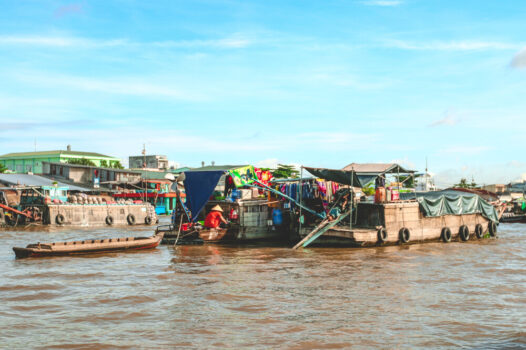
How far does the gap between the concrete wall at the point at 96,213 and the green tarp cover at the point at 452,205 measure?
1889 centimetres

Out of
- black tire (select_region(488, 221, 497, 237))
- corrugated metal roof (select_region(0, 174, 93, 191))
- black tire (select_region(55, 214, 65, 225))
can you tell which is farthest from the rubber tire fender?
black tire (select_region(488, 221, 497, 237))

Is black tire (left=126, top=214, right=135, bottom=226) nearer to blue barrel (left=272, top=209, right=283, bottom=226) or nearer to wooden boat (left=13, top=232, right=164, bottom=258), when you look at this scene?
wooden boat (left=13, top=232, right=164, bottom=258)

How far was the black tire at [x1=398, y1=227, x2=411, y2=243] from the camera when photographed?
18.0m

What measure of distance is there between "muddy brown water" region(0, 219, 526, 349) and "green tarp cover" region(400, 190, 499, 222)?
325 centimetres

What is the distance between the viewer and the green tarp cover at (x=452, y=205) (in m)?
19.1

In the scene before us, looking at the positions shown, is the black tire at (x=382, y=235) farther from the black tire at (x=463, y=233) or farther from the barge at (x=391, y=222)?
the black tire at (x=463, y=233)

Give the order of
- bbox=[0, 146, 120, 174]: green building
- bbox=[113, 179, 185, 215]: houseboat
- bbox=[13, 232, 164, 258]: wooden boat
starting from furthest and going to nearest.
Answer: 1. bbox=[0, 146, 120, 174]: green building
2. bbox=[113, 179, 185, 215]: houseboat
3. bbox=[13, 232, 164, 258]: wooden boat

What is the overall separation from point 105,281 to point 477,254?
12.3 metres

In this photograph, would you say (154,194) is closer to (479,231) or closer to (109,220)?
(109,220)

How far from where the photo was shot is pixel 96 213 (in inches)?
1227

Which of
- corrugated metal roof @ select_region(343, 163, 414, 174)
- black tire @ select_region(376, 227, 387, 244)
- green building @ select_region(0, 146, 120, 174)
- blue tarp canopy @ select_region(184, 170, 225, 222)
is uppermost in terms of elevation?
green building @ select_region(0, 146, 120, 174)

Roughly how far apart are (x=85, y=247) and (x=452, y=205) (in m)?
14.2

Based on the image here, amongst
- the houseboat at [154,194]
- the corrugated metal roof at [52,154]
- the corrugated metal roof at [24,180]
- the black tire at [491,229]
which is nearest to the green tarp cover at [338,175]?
the black tire at [491,229]

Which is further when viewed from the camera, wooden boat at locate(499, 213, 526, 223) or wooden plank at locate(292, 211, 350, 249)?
wooden boat at locate(499, 213, 526, 223)
